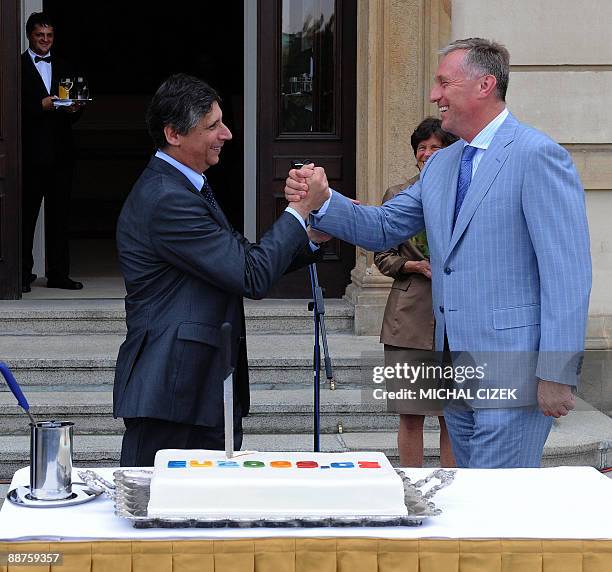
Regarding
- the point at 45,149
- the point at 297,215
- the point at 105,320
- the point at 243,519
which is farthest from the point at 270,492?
the point at 45,149

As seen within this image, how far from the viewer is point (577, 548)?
2990 millimetres

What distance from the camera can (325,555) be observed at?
9.70 feet

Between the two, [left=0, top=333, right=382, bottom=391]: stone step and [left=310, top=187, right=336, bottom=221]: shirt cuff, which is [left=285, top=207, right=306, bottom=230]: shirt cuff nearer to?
[left=310, top=187, right=336, bottom=221]: shirt cuff

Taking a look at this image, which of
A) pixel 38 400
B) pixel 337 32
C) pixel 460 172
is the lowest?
pixel 38 400

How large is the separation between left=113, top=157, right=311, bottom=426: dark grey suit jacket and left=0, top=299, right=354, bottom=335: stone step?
4.49 m

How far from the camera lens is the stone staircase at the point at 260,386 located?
7230mm

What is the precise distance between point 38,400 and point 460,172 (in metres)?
4.19

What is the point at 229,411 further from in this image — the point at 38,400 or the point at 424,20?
the point at 424,20

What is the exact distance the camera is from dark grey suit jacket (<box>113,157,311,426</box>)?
4016mm

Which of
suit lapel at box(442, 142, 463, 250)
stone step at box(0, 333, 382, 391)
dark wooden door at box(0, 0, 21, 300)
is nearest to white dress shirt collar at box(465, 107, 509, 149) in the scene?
suit lapel at box(442, 142, 463, 250)

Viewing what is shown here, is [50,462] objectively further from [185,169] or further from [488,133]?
[488,133]

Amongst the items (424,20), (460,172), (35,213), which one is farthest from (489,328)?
(35,213)

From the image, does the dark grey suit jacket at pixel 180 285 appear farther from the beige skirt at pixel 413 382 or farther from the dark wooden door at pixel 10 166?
the dark wooden door at pixel 10 166

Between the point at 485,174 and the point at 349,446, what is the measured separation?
3.45m
